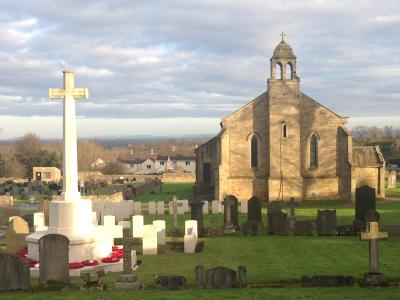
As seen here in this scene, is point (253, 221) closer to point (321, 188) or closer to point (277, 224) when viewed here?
point (277, 224)

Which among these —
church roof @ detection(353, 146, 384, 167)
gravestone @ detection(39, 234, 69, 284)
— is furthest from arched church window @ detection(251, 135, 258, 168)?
gravestone @ detection(39, 234, 69, 284)

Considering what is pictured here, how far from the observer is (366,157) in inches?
1492

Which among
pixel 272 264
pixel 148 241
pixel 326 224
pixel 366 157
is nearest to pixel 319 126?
pixel 366 157

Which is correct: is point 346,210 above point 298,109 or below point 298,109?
below

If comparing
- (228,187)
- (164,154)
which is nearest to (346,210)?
(228,187)

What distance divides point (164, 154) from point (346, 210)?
86475 millimetres

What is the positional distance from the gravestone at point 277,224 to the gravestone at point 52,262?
10.3m

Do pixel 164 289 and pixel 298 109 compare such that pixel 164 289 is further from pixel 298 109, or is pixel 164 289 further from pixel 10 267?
pixel 298 109

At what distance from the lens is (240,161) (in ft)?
118

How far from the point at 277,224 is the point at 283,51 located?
17.1 m

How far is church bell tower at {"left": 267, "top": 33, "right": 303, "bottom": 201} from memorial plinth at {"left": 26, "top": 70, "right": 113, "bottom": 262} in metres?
20.5

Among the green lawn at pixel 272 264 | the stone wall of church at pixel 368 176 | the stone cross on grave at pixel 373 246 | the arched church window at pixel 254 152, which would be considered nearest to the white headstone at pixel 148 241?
the green lawn at pixel 272 264

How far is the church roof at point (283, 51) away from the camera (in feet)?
A: 117

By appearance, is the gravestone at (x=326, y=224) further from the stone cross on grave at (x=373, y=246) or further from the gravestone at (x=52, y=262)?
the gravestone at (x=52, y=262)
